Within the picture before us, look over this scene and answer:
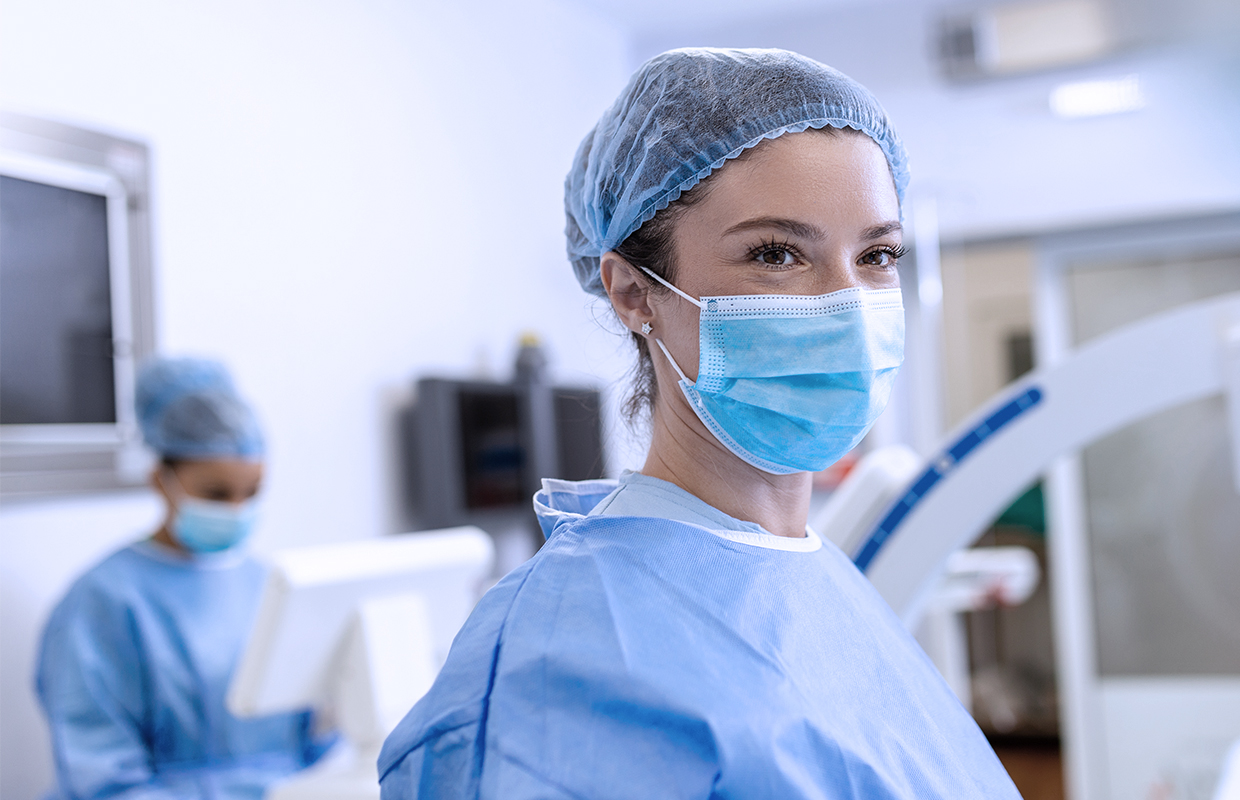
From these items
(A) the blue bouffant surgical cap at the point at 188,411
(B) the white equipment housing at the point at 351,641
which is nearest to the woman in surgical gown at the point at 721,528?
(B) the white equipment housing at the point at 351,641

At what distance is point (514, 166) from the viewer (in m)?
3.49

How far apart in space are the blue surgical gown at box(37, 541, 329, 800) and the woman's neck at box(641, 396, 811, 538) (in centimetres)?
137

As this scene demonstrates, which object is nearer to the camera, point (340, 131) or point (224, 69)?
point (224, 69)

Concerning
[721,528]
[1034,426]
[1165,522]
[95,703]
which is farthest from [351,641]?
[1165,522]

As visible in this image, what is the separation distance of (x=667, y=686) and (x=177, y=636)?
1.65 metres

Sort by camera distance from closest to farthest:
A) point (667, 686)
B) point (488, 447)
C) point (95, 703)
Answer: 1. point (667, 686)
2. point (95, 703)
3. point (488, 447)

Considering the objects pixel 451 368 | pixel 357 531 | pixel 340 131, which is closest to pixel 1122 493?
pixel 451 368

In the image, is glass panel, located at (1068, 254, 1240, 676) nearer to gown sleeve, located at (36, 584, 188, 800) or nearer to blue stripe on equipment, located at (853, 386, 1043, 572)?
blue stripe on equipment, located at (853, 386, 1043, 572)

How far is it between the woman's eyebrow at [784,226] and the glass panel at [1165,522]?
10.3 ft

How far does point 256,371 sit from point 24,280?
1.93 ft

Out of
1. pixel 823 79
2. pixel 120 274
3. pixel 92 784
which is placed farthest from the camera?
pixel 120 274

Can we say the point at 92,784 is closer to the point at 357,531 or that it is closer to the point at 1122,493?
the point at 357,531

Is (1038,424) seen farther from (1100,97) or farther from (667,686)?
(1100,97)

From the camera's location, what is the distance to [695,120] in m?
0.89
